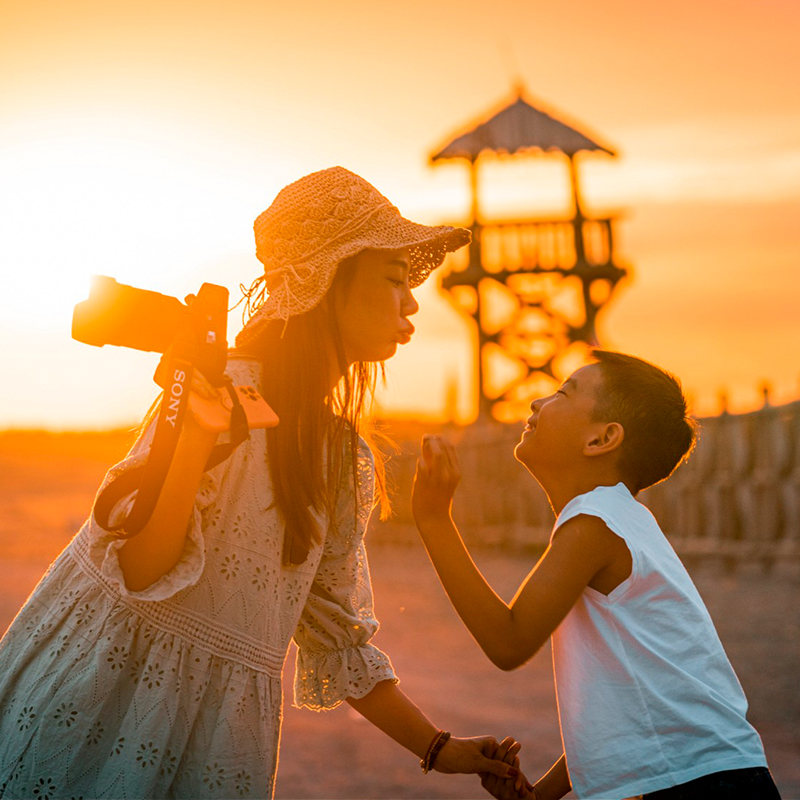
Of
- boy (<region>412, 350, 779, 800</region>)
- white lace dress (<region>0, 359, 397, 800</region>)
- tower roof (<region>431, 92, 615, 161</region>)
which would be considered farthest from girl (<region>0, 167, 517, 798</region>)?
tower roof (<region>431, 92, 615, 161</region>)

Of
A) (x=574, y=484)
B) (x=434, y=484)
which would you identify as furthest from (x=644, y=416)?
(x=434, y=484)

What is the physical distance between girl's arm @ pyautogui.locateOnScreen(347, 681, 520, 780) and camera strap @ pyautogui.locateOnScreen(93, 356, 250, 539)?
0.97 metres

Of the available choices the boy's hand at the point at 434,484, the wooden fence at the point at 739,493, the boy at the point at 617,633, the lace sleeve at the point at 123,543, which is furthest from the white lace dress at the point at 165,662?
the wooden fence at the point at 739,493

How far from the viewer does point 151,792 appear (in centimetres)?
229

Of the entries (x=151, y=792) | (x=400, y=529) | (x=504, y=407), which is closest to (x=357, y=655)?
(x=151, y=792)

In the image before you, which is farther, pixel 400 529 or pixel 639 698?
pixel 400 529

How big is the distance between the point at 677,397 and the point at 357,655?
3.24 ft

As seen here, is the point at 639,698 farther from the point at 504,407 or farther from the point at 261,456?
the point at 504,407

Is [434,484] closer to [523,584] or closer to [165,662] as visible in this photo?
[523,584]

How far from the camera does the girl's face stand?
2762mm

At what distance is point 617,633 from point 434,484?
50 centimetres

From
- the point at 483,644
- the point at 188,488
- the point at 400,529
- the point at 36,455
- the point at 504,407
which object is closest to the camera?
the point at 188,488

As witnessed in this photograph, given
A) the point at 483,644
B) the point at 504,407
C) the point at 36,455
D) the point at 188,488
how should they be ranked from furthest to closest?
the point at 36,455, the point at 504,407, the point at 483,644, the point at 188,488

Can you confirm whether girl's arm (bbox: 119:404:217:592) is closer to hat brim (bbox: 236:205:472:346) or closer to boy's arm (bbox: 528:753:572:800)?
hat brim (bbox: 236:205:472:346)
